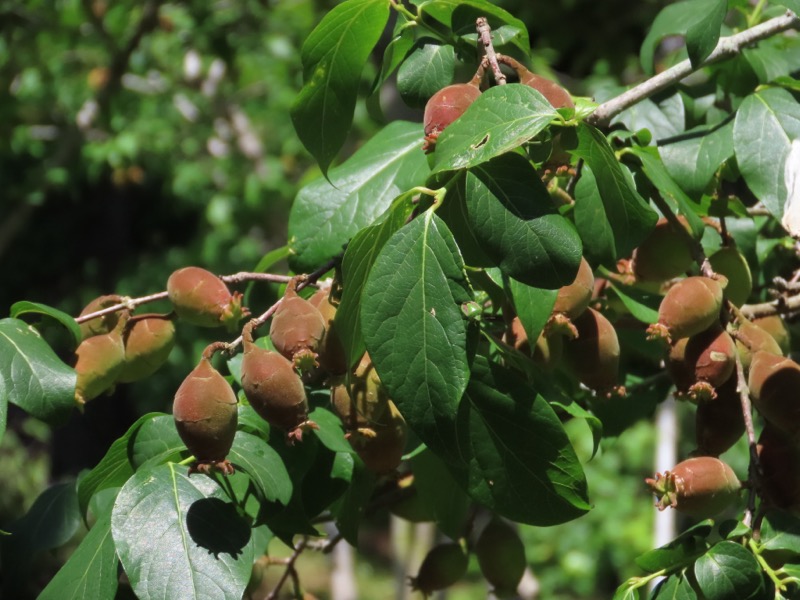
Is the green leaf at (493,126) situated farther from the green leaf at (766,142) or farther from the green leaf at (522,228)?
the green leaf at (766,142)

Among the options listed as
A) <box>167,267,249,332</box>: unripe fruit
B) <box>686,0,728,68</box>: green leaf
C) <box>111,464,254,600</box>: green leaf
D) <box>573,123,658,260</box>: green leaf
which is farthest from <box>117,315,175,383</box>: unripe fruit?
Result: <box>686,0,728,68</box>: green leaf

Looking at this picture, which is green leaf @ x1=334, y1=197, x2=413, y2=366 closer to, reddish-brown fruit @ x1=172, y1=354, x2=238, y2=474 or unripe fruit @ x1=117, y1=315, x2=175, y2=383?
reddish-brown fruit @ x1=172, y1=354, x2=238, y2=474

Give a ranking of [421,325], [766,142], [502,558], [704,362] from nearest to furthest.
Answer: [421,325]
[704,362]
[766,142]
[502,558]

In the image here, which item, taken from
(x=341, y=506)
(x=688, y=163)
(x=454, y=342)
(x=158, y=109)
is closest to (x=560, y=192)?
(x=688, y=163)

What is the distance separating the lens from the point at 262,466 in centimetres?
72

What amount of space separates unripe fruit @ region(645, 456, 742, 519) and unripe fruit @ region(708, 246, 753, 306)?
187 millimetres

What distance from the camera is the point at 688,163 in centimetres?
83

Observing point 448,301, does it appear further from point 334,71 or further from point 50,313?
point 50,313

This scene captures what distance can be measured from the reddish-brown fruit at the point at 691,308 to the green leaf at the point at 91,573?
0.45 metres

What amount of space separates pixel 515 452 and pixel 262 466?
7.5 inches

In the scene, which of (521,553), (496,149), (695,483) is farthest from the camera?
(521,553)

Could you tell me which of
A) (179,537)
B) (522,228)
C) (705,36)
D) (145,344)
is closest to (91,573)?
(179,537)

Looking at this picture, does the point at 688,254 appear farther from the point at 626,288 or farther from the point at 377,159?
the point at 377,159

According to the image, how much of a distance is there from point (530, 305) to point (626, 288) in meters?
0.23
